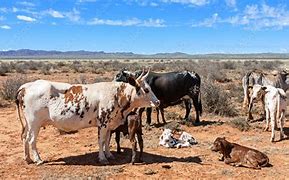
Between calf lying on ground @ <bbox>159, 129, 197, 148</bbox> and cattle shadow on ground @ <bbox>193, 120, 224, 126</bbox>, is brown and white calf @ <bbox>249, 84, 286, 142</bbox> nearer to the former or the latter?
calf lying on ground @ <bbox>159, 129, 197, 148</bbox>

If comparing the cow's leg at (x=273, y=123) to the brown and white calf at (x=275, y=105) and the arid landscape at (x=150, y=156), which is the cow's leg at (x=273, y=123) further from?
the arid landscape at (x=150, y=156)

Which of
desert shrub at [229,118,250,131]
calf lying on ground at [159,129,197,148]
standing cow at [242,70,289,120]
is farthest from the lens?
standing cow at [242,70,289,120]

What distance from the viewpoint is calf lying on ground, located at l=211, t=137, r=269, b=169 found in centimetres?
917

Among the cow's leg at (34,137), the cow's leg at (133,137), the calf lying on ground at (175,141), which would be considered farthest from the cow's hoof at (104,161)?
the calf lying on ground at (175,141)

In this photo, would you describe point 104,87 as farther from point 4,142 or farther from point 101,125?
point 4,142

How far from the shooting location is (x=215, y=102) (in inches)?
679

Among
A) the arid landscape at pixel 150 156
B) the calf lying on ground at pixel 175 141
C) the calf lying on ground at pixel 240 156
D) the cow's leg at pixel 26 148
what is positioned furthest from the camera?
the calf lying on ground at pixel 175 141

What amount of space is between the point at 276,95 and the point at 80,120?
567 centimetres

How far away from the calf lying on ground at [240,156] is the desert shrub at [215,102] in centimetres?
710

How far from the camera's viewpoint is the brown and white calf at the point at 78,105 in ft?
30.2

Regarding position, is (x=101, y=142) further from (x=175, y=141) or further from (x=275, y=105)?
(x=275, y=105)

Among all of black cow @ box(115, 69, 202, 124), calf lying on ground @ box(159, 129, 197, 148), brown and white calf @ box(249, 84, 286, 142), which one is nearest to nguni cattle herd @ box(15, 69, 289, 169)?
calf lying on ground @ box(159, 129, 197, 148)

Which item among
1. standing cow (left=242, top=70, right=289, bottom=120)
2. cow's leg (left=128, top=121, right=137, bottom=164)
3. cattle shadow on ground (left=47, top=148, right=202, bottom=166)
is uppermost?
standing cow (left=242, top=70, right=289, bottom=120)

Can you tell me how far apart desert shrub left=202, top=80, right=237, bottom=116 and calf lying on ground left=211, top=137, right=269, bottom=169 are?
7.10 meters
